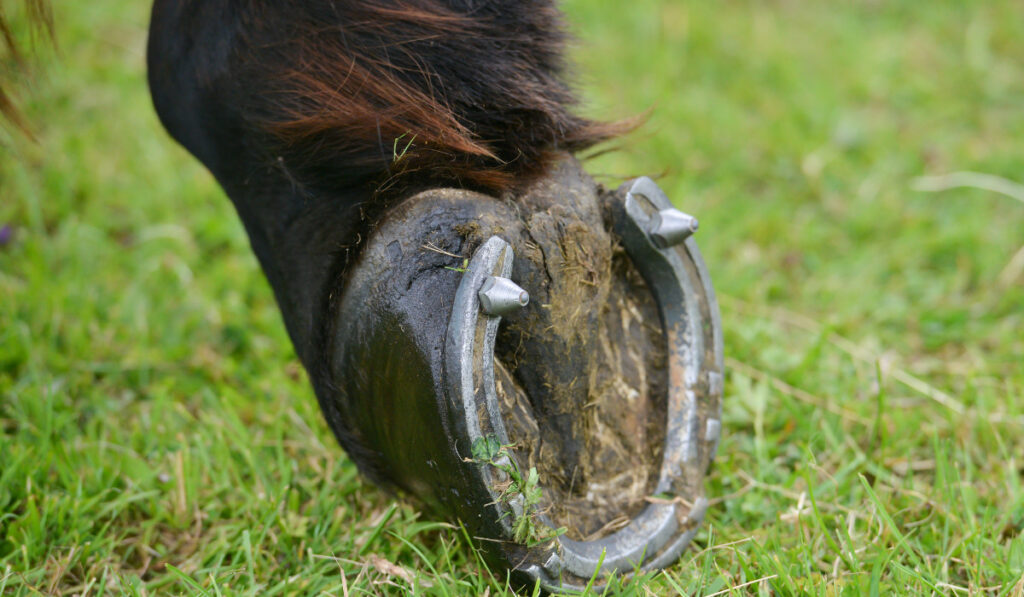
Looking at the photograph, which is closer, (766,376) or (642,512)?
(642,512)

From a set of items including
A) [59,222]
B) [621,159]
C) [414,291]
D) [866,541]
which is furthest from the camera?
[621,159]

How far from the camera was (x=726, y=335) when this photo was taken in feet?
7.66

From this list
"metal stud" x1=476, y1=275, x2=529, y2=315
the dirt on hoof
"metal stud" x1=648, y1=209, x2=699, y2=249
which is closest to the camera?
"metal stud" x1=476, y1=275, x2=529, y2=315

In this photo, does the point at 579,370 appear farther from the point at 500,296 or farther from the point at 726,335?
the point at 726,335

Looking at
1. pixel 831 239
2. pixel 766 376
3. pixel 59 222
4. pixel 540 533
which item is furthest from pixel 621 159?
pixel 540 533

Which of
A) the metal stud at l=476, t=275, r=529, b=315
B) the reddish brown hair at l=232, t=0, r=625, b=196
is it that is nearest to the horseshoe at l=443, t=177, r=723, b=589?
the metal stud at l=476, t=275, r=529, b=315

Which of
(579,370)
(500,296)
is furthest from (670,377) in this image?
(500,296)

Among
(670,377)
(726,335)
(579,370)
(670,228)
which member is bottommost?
(726,335)

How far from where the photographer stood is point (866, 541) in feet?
5.10

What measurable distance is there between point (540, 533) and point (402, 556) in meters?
0.39

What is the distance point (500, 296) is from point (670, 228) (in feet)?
1.34

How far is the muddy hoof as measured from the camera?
1295mm

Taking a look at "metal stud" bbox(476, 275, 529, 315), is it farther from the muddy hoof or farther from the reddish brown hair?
the reddish brown hair

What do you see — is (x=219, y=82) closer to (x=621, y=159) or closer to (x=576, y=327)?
(x=576, y=327)
